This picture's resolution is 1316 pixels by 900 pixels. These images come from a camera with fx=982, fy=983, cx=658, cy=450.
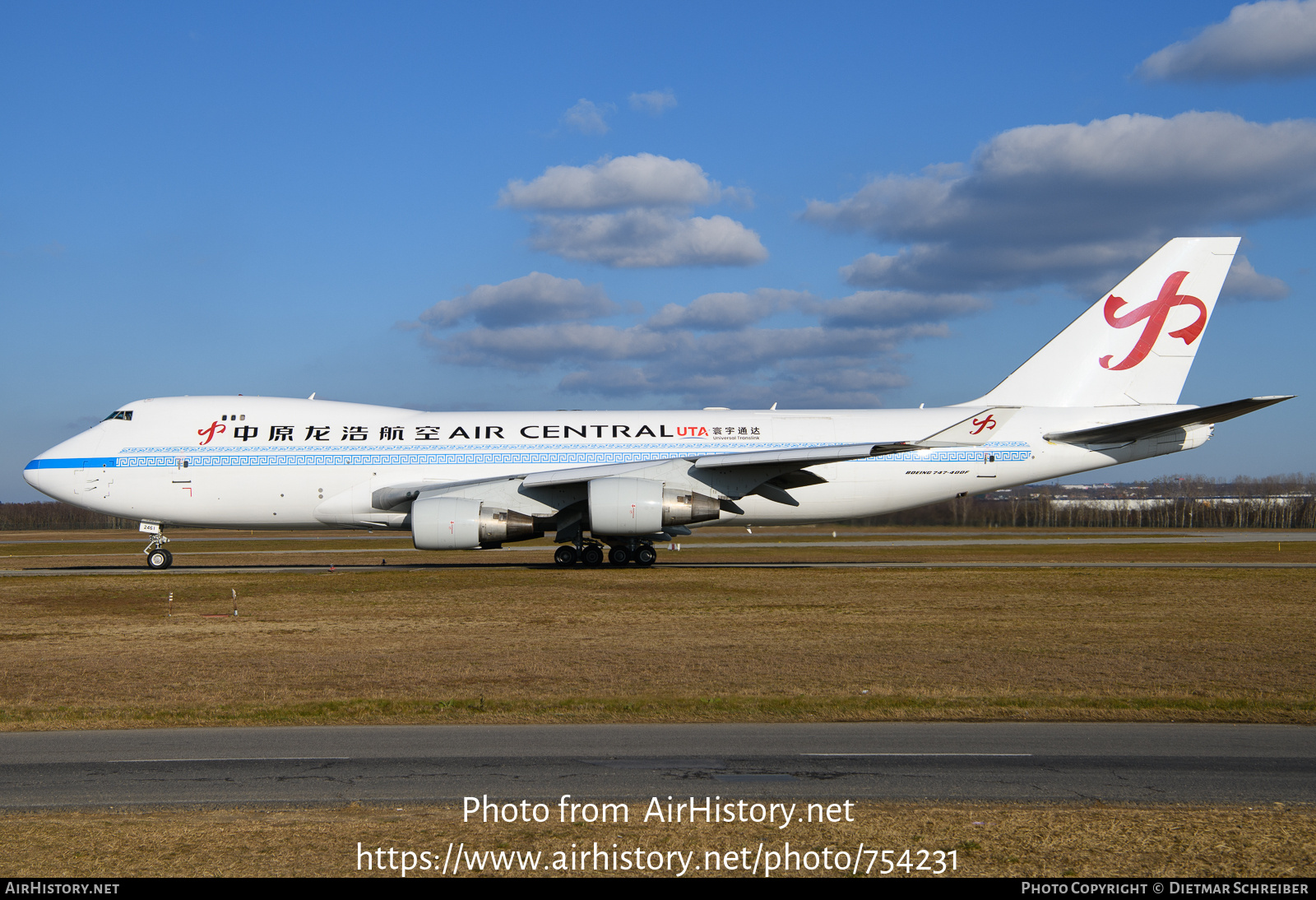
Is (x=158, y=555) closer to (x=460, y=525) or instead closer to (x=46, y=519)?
(x=460, y=525)

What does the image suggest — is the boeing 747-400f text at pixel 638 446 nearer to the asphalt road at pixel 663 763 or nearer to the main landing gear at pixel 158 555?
the main landing gear at pixel 158 555

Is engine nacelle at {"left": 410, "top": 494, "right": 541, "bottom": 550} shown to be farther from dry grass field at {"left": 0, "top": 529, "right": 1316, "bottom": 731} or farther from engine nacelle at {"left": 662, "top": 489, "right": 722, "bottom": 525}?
engine nacelle at {"left": 662, "top": 489, "right": 722, "bottom": 525}

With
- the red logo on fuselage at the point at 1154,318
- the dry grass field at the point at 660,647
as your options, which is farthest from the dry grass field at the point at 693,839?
the red logo on fuselage at the point at 1154,318

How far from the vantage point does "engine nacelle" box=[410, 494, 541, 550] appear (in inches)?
976

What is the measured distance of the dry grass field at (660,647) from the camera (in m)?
10.4

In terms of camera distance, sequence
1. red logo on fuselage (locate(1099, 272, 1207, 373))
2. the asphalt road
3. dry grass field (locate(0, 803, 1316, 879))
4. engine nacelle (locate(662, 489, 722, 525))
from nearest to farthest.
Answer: dry grass field (locate(0, 803, 1316, 879)) → the asphalt road → engine nacelle (locate(662, 489, 722, 525)) → red logo on fuselage (locate(1099, 272, 1207, 373))

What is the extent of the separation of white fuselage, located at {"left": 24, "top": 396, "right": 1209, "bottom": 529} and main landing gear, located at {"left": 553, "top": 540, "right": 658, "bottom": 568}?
7.93ft

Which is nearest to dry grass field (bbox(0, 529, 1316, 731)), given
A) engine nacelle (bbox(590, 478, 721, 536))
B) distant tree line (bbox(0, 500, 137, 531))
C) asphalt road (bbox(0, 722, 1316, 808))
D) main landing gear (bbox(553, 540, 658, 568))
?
asphalt road (bbox(0, 722, 1316, 808))

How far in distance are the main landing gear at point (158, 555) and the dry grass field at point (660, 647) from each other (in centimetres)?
343

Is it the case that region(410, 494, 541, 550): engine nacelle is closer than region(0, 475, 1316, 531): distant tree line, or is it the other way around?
region(410, 494, 541, 550): engine nacelle

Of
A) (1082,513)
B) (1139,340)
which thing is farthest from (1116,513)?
(1139,340)
